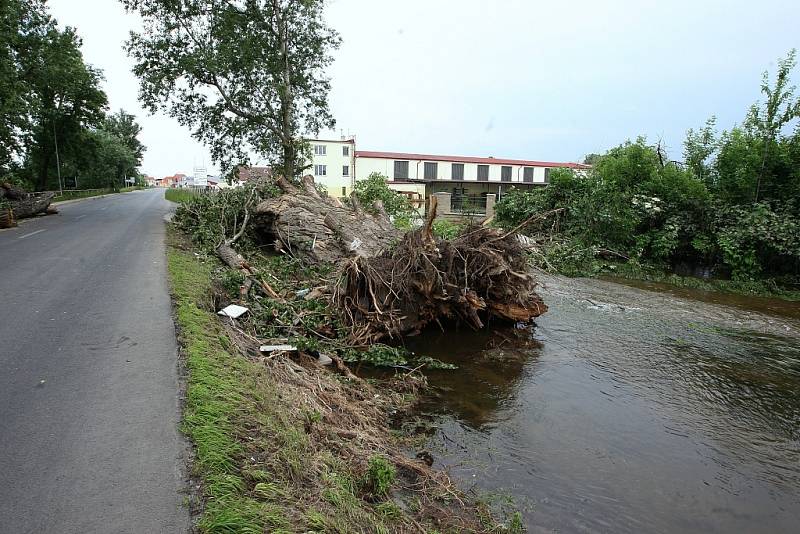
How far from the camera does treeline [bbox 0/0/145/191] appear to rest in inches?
743

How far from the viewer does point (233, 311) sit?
325 inches

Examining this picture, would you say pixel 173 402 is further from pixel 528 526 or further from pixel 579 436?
pixel 579 436

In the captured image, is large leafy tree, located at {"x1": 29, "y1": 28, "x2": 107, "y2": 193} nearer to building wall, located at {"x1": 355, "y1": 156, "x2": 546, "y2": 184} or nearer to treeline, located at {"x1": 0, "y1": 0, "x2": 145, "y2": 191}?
treeline, located at {"x1": 0, "y1": 0, "x2": 145, "y2": 191}

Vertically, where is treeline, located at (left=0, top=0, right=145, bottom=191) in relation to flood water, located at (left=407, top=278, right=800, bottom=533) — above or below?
above

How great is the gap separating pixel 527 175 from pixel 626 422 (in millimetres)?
Answer: 45173

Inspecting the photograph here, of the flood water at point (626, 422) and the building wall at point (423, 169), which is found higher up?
the building wall at point (423, 169)

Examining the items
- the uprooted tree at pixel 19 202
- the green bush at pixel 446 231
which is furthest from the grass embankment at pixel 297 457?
the uprooted tree at pixel 19 202

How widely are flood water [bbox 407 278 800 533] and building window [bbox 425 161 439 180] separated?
37.3 meters

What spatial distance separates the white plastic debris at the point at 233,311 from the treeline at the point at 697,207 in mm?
13226

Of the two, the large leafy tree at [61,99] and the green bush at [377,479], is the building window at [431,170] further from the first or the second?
the green bush at [377,479]

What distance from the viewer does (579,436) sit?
20.1 feet

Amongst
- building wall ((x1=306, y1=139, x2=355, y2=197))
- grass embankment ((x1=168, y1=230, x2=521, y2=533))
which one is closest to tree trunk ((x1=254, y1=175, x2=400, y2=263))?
grass embankment ((x1=168, y1=230, x2=521, y2=533))

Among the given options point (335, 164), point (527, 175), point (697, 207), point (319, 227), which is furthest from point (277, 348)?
point (335, 164)

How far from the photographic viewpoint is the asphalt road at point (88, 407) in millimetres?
3104
